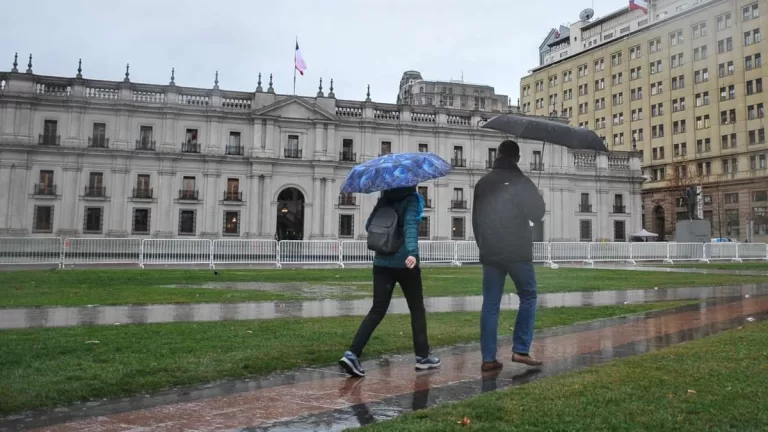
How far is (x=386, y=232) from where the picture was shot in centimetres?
523

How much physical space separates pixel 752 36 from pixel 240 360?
69.2 meters

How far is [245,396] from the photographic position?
4.49 m

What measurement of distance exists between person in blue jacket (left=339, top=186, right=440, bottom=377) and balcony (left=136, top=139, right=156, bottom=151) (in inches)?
1654

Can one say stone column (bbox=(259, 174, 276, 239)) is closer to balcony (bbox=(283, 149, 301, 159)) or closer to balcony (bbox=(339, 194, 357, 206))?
balcony (bbox=(283, 149, 301, 159))

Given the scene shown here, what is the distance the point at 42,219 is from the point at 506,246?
43802 millimetres

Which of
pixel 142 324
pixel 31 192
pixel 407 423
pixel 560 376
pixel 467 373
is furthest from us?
pixel 31 192

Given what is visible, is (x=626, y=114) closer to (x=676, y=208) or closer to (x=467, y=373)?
(x=676, y=208)

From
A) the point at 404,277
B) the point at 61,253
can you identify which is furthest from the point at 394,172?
the point at 61,253

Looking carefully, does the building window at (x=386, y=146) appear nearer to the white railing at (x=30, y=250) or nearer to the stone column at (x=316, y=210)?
the stone column at (x=316, y=210)

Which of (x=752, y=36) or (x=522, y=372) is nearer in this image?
(x=522, y=372)

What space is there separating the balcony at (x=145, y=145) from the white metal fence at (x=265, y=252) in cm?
1809

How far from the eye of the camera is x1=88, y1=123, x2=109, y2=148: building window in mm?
Answer: 42531

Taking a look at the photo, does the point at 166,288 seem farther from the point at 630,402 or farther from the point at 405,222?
the point at 630,402

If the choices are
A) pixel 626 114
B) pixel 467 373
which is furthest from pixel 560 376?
pixel 626 114
